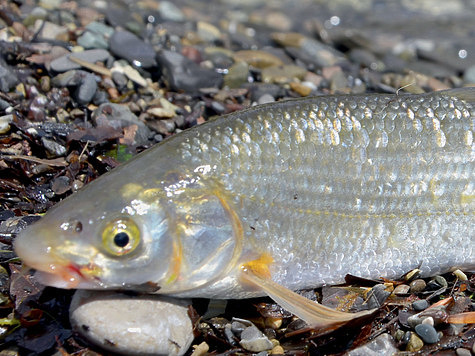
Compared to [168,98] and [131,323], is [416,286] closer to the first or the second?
[131,323]

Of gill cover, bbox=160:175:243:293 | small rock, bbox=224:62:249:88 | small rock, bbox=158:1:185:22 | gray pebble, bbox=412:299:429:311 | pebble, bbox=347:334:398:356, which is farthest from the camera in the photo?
small rock, bbox=158:1:185:22

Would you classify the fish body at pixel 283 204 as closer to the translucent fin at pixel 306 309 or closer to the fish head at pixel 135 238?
the fish head at pixel 135 238

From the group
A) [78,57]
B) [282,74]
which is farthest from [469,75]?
[78,57]

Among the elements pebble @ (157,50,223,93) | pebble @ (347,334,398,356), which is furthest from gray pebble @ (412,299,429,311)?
pebble @ (157,50,223,93)

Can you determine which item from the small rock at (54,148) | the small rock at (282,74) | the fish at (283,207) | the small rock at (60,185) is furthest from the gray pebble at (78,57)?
the fish at (283,207)

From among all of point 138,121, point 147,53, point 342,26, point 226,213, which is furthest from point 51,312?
point 342,26

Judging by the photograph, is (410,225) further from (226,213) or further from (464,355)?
(226,213)

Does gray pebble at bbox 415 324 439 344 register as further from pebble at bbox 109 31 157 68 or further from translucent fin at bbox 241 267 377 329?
pebble at bbox 109 31 157 68
